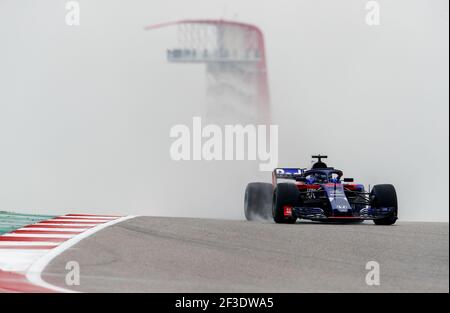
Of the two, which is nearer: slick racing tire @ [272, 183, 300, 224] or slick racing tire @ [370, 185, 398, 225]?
slick racing tire @ [272, 183, 300, 224]

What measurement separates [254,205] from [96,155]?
4156 millimetres

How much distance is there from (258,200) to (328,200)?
202cm

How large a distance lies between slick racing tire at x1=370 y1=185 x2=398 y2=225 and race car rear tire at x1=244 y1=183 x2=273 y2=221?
2.00 m

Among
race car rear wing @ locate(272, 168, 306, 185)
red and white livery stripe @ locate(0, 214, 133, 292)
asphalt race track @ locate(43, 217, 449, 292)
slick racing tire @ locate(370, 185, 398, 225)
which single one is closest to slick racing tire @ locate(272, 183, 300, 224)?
asphalt race track @ locate(43, 217, 449, 292)

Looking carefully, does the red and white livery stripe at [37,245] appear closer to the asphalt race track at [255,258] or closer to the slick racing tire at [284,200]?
the asphalt race track at [255,258]

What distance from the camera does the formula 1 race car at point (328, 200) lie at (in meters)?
12.2

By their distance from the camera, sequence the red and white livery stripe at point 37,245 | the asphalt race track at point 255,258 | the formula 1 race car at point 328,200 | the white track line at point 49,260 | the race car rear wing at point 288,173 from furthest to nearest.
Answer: the race car rear wing at point 288,173
the formula 1 race car at point 328,200
the red and white livery stripe at point 37,245
the white track line at point 49,260
the asphalt race track at point 255,258

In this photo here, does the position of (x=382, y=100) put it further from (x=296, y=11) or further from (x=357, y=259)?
(x=357, y=259)

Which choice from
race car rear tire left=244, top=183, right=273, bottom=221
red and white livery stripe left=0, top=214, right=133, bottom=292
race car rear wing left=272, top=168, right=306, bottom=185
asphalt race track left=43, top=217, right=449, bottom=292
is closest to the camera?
asphalt race track left=43, top=217, right=449, bottom=292

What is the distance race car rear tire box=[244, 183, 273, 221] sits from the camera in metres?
14.1

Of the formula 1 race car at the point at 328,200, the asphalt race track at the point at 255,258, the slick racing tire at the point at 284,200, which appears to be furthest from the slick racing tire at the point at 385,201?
the slick racing tire at the point at 284,200

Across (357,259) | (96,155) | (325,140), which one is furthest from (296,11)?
(357,259)

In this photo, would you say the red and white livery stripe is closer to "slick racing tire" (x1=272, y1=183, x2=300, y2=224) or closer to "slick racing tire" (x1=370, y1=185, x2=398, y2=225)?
"slick racing tire" (x1=272, y1=183, x2=300, y2=224)

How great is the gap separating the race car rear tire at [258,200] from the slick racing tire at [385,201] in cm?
200
